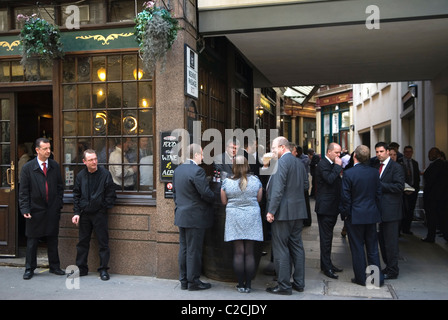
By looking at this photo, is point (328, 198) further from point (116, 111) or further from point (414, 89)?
point (414, 89)

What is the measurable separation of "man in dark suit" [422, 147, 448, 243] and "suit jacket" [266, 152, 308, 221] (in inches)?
164

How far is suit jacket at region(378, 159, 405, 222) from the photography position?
20.4ft

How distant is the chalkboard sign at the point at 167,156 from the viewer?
617 centimetres

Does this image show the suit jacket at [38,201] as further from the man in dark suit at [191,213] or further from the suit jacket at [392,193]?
the suit jacket at [392,193]

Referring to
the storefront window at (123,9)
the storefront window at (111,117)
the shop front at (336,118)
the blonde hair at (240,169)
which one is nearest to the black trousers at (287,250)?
the blonde hair at (240,169)

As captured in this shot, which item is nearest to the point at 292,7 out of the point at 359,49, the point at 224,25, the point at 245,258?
the point at 224,25

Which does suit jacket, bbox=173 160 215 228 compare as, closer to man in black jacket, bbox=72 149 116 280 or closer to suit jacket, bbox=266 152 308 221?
suit jacket, bbox=266 152 308 221

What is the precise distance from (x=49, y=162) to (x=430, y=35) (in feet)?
20.8

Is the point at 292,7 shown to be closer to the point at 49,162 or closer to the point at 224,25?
the point at 224,25

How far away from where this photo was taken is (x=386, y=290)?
5.80m

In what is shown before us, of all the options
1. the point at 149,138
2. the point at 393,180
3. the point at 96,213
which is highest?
the point at 149,138

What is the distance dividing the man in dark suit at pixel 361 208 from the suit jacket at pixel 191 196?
188 centimetres

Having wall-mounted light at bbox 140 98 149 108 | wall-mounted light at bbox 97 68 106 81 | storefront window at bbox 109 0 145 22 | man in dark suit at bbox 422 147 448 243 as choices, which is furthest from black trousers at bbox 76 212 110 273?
man in dark suit at bbox 422 147 448 243
